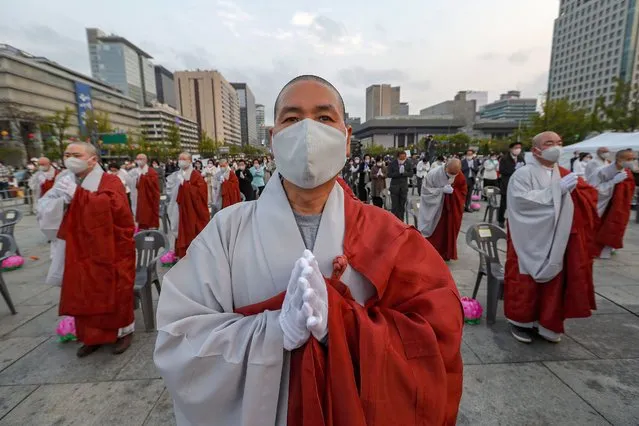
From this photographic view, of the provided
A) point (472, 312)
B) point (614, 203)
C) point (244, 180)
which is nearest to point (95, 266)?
point (472, 312)

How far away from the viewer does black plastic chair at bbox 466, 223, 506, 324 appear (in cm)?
381

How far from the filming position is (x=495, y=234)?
4.20 metres

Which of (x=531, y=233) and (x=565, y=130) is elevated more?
(x=565, y=130)

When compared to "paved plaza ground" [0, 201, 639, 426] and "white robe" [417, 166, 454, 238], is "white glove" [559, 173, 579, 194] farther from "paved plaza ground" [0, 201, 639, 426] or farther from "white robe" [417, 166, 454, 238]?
"white robe" [417, 166, 454, 238]

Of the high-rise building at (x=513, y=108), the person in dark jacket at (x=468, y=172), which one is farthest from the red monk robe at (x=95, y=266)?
the high-rise building at (x=513, y=108)

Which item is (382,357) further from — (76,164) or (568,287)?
(76,164)

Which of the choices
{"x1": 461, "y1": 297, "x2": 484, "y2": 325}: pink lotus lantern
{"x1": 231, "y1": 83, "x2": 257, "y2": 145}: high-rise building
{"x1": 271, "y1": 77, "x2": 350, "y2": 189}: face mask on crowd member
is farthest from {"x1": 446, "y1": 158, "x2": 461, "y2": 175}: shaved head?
{"x1": 231, "y1": 83, "x2": 257, "y2": 145}: high-rise building

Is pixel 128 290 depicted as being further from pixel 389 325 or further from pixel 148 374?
pixel 389 325

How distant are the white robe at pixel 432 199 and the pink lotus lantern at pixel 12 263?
7.75 metres

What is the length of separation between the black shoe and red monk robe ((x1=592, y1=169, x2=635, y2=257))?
401 centimetres

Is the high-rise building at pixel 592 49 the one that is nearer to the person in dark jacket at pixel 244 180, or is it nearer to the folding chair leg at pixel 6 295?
the person in dark jacket at pixel 244 180

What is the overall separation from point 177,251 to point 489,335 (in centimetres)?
559

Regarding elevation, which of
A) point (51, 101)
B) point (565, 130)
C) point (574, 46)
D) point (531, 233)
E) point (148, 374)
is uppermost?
point (574, 46)

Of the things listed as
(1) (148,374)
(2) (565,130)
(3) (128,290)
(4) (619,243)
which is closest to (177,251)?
(3) (128,290)
